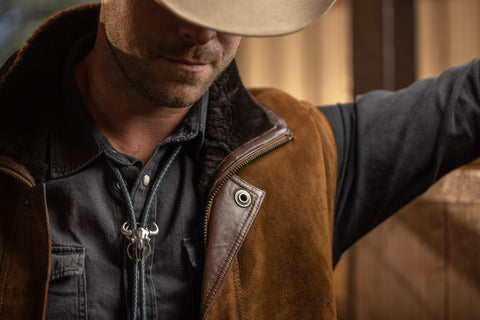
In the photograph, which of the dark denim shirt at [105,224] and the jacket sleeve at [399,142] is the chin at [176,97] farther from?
the jacket sleeve at [399,142]

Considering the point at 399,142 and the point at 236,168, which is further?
the point at 399,142

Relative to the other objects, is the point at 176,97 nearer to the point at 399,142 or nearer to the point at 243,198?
the point at 243,198

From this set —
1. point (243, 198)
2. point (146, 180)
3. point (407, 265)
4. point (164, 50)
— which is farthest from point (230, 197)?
point (407, 265)

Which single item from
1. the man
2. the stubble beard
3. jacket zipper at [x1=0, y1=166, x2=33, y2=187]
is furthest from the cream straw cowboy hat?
jacket zipper at [x1=0, y1=166, x2=33, y2=187]

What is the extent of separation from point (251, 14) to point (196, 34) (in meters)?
0.12

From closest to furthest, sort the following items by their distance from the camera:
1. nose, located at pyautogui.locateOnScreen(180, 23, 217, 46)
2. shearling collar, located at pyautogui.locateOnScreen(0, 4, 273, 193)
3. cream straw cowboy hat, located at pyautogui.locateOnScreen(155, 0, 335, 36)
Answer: cream straw cowboy hat, located at pyautogui.locateOnScreen(155, 0, 335, 36) → nose, located at pyautogui.locateOnScreen(180, 23, 217, 46) → shearling collar, located at pyautogui.locateOnScreen(0, 4, 273, 193)

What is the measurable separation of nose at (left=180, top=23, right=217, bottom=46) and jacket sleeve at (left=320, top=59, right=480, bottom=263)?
401 millimetres

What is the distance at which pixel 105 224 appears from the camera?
0.80 m

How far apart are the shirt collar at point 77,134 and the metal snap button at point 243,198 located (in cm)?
12

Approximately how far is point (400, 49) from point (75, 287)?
1332 millimetres

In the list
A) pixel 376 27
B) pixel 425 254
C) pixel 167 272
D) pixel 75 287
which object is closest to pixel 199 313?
pixel 167 272

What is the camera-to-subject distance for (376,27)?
1602 millimetres

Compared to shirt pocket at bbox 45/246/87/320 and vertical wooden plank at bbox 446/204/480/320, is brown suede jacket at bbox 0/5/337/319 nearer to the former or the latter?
→ shirt pocket at bbox 45/246/87/320

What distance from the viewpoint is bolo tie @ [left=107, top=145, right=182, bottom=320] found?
77 centimetres
